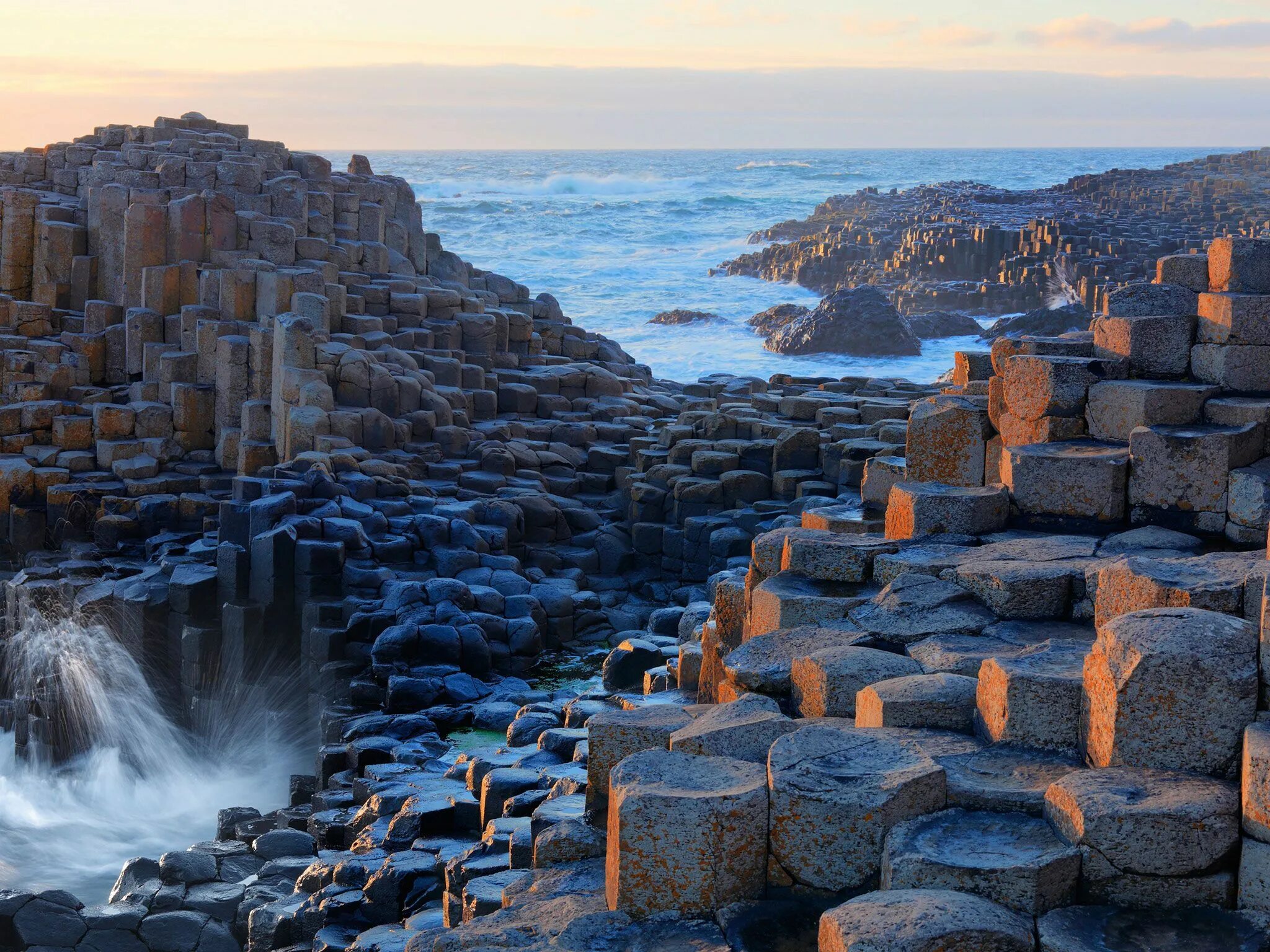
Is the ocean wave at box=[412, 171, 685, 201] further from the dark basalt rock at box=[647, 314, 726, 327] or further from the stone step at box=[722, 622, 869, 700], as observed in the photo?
the stone step at box=[722, 622, 869, 700]

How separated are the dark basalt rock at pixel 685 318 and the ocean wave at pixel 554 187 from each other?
4607cm

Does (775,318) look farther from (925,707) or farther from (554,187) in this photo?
(554,187)

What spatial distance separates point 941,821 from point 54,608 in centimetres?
1196

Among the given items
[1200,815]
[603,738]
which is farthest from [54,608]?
[1200,815]

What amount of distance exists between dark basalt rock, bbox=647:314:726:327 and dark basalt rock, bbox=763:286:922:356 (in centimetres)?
839

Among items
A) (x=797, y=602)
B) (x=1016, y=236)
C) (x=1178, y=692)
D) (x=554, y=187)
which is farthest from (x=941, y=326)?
(x=554, y=187)

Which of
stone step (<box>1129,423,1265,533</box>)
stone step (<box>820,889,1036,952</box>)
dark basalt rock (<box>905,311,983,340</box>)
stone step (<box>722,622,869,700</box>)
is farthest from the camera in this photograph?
dark basalt rock (<box>905,311,983,340</box>)

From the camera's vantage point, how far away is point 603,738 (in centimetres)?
566

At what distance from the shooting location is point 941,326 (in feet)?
116

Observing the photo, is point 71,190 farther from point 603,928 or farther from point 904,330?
point 603,928

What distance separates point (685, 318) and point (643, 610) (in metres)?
28.1

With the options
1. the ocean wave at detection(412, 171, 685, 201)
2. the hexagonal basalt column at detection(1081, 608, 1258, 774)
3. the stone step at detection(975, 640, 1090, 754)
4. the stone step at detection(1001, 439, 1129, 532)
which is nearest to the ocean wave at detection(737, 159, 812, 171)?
the ocean wave at detection(412, 171, 685, 201)

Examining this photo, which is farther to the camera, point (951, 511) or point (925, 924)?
point (951, 511)

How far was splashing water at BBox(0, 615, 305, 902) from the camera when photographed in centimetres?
1012
